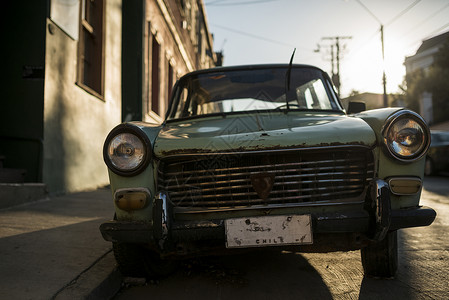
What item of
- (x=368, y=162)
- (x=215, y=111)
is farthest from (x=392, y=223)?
(x=215, y=111)

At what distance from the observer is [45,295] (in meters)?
2.06

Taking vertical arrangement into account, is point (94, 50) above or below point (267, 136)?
above

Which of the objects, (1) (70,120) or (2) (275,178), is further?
(1) (70,120)

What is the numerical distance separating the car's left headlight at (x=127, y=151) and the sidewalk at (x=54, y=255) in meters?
0.69

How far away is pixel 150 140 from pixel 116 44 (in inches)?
239

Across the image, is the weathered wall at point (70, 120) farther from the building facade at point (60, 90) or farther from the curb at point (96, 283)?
the curb at point (96, 283)

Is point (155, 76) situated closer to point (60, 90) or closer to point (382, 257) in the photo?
point (60, 90)

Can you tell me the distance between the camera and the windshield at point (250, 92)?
328 centimetres

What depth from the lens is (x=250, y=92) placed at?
344cm

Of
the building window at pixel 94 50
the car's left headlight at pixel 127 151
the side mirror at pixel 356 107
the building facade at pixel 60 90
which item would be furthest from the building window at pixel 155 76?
the car's left headlight at pixel 127 151

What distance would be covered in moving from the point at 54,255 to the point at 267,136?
1.72 metres

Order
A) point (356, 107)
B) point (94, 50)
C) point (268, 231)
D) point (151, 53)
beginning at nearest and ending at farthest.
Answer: point (268, 231)
point (356, 107)
point (94, 50)
point (151, 53)

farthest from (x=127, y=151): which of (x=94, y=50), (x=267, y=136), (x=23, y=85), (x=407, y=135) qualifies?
(x=94, y=50)

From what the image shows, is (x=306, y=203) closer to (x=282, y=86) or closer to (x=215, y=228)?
(x=215, y=228)
